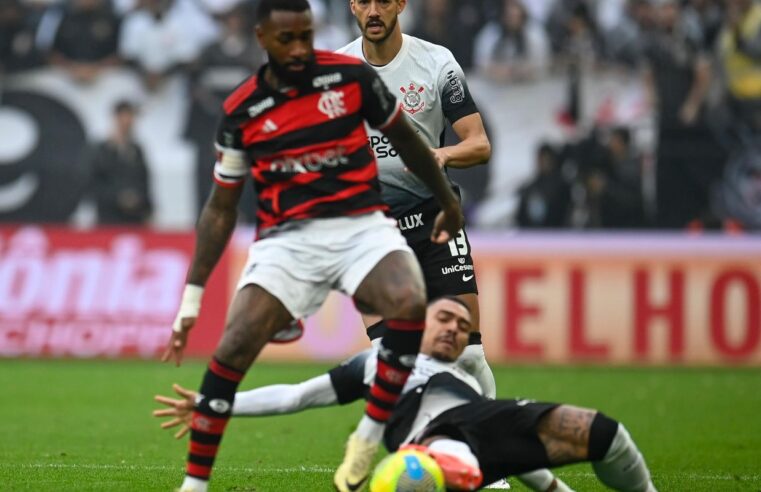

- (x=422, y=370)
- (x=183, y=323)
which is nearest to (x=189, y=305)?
(x=183, y=323)

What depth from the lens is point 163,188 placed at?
20219 millimetres

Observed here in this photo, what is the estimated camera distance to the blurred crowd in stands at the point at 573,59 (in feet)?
64.3

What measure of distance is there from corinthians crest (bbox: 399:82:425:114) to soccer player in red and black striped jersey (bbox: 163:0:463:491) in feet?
5.41

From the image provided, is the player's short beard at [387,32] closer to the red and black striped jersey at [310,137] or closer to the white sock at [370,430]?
the red and black striped jersey at [310,137]

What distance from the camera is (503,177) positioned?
66.6 ft

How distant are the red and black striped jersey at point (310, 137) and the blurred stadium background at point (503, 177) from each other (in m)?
9.54

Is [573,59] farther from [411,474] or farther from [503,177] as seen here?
[411,474]

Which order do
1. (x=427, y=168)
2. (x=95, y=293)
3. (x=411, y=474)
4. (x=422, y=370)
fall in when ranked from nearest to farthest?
1. (x=411, y=474)
2. (x=427, y=168)
3. (x=422, y=370)
4. (x=95, y=293)

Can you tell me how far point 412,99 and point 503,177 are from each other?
1188cm

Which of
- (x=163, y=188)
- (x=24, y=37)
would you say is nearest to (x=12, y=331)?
(x=163, y=188)

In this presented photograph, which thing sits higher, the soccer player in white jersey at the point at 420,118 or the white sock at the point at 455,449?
the soccer player in white jersey at the point at 420,118

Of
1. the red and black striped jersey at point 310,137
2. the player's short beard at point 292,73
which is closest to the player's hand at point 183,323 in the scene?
the red and black striped jersey at point 310,137

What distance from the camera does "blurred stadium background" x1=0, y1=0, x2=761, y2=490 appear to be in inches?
695

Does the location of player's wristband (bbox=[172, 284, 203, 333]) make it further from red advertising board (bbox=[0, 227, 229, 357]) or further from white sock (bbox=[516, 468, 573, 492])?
red advertising board (bbox=[0, 227, 229, 357])
